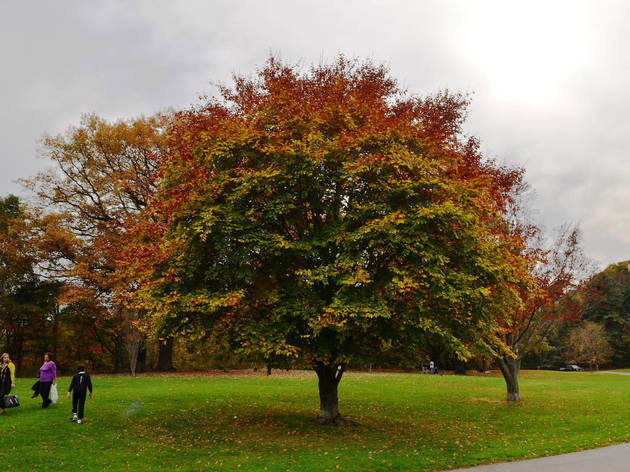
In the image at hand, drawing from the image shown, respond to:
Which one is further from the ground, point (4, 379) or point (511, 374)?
point (4, 379)

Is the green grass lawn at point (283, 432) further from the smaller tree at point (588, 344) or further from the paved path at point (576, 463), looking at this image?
the smaller tree at point (588, 344)

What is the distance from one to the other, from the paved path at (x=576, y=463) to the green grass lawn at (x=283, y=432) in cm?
57

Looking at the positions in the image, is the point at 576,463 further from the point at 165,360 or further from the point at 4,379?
the point at 165,360

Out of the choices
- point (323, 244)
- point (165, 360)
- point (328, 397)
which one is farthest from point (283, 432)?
point (165, 360)

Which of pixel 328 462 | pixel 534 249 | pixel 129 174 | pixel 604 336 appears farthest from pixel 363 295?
pixel 604 336

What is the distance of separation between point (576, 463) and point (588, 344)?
2356 inches

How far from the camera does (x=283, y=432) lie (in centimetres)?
1416

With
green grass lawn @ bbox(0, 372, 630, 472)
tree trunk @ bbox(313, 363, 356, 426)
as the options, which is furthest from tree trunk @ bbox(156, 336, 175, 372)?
tree trunk @ bbox(313, 363, 356, 426)

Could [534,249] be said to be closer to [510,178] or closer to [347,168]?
[510,178]

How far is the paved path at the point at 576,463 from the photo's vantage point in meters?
9.95

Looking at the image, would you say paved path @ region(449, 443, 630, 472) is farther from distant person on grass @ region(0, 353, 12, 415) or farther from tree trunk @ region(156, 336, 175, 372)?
tree trunk @ region(156, 336, 175, 372)

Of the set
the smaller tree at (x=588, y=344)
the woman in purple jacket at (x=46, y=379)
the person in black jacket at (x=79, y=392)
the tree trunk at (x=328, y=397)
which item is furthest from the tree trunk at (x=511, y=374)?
the smaller tree at (x=588, y=344)

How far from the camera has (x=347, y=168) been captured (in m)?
13.0

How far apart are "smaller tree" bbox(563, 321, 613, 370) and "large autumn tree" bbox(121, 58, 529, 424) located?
56700 mm
